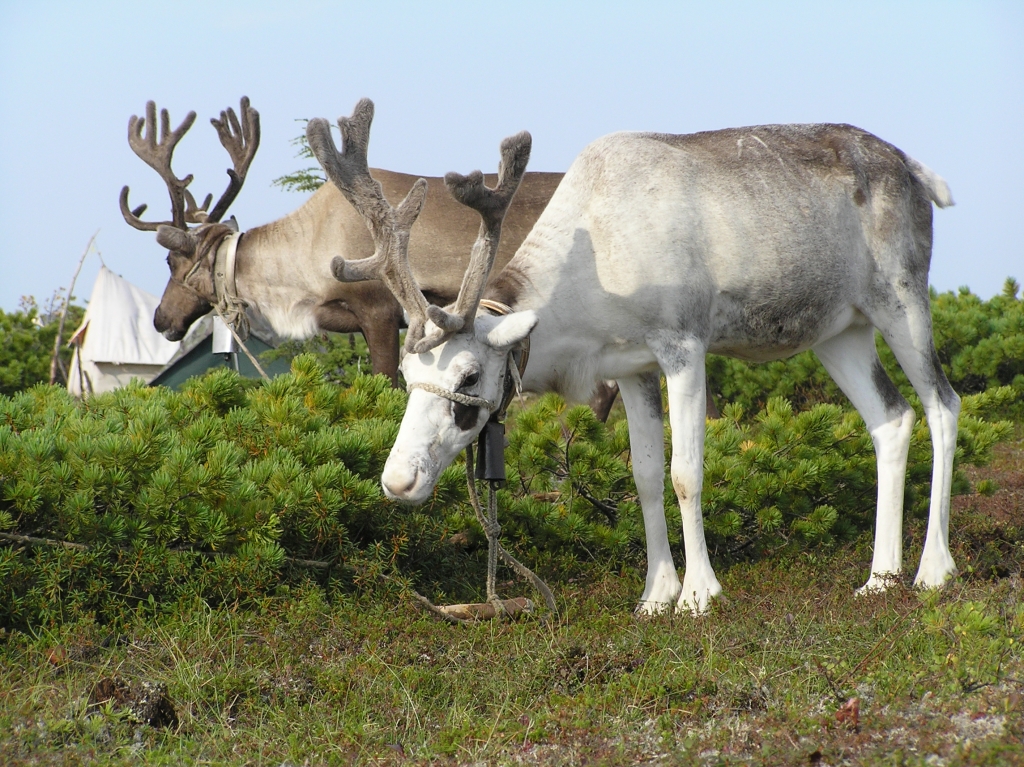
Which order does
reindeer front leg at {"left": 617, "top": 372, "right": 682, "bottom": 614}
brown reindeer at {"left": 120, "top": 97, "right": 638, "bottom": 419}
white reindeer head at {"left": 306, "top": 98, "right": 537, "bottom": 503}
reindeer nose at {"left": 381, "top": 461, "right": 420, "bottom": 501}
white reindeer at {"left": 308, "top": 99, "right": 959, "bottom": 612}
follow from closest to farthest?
reindeer nose at {"left": 381, "top": 461, "right": 420, "bottom": 501}, white reindeer head at {"left": 306, "top": 98, "right": 537, "bottom": 503}, white reindeer at {"left": 308, "top": 99, "right": 959, "bottom": 612}, reindeer front leg at {"left": 617, "top": 372, "right": 682, "bottom": 614}, brown reindeer at {"left": 120, "top": 97, "right": 638, "bottom": 419}

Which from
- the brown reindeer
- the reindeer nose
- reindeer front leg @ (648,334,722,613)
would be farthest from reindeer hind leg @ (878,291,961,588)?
the brown reindeer

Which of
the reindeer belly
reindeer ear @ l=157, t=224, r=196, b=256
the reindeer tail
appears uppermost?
the reindeer tail

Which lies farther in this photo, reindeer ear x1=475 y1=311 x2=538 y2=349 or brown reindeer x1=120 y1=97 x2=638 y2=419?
brown reindeer x1=120 y1=97 x2=638 y2=419

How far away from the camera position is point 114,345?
51.3 ft

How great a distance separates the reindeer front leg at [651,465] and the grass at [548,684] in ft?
1.00

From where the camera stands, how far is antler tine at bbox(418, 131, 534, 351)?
4.33 m

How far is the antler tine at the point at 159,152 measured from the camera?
9.13 meters

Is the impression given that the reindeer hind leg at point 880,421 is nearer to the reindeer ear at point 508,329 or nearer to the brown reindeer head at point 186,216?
the reindeer ear at point 508,329

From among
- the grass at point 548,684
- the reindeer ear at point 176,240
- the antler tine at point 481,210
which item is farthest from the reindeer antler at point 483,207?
the reindeer ear at point 176,240

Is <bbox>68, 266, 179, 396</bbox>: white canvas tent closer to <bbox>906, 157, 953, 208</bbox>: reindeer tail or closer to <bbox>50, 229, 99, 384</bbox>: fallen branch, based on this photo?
<bbox>50, 229, 99, 384</bbox>: fallen branch

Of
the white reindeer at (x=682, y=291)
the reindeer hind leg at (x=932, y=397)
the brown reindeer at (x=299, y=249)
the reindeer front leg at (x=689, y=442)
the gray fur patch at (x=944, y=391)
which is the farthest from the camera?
the brown reindeer at (x=299, y=249)

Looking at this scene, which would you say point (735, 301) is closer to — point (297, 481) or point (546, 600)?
point (546, 600)

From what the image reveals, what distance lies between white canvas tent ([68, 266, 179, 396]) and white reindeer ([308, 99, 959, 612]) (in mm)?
11513

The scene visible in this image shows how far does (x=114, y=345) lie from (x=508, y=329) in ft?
41.5
